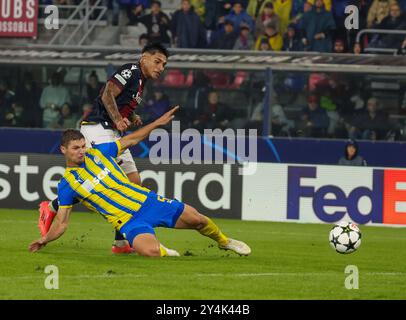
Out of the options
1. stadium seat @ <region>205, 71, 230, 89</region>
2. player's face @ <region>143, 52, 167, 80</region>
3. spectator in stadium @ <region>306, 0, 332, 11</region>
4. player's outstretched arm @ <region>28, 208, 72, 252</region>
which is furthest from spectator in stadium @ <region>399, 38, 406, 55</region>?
player's outstretched arm @ <region>28, 208, 72, 252</region>

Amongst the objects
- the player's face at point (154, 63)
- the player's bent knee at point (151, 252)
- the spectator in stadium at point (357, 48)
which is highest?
the spectator in stadium at point (357, 48)

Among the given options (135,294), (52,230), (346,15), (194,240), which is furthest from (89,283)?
(346,15)

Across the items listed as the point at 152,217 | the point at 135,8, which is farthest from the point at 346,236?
the point at 135,8

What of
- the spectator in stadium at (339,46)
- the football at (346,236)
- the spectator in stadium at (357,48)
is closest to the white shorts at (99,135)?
the football at (346,236)

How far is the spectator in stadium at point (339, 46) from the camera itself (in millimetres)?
22109

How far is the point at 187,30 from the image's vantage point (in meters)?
23.0

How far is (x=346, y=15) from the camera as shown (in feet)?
73.7

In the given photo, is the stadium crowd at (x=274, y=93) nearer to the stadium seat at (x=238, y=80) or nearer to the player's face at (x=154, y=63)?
the stadium seat at (x=238, y=80)

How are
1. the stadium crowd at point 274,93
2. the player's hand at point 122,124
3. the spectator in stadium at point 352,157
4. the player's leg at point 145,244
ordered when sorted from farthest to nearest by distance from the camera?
the stadium crowd at point 274,93 → the spectator in stadium at point 352,157 → the player's hand at point 122,124 → the player's leg at point 145,244

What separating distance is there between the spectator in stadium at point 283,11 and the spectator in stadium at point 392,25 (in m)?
1.74

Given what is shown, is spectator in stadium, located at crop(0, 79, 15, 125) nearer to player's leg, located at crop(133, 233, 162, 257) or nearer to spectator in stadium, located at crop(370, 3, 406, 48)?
spectator in stadium, located at crop(370, 3, 406, 48)

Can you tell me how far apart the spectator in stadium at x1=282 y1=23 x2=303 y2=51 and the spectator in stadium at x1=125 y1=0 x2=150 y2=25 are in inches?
134

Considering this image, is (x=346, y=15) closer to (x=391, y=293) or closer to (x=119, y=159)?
(x=119, y=159)

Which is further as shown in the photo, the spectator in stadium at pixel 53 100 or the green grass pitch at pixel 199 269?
the spectator in stadium at pixel 53 100
